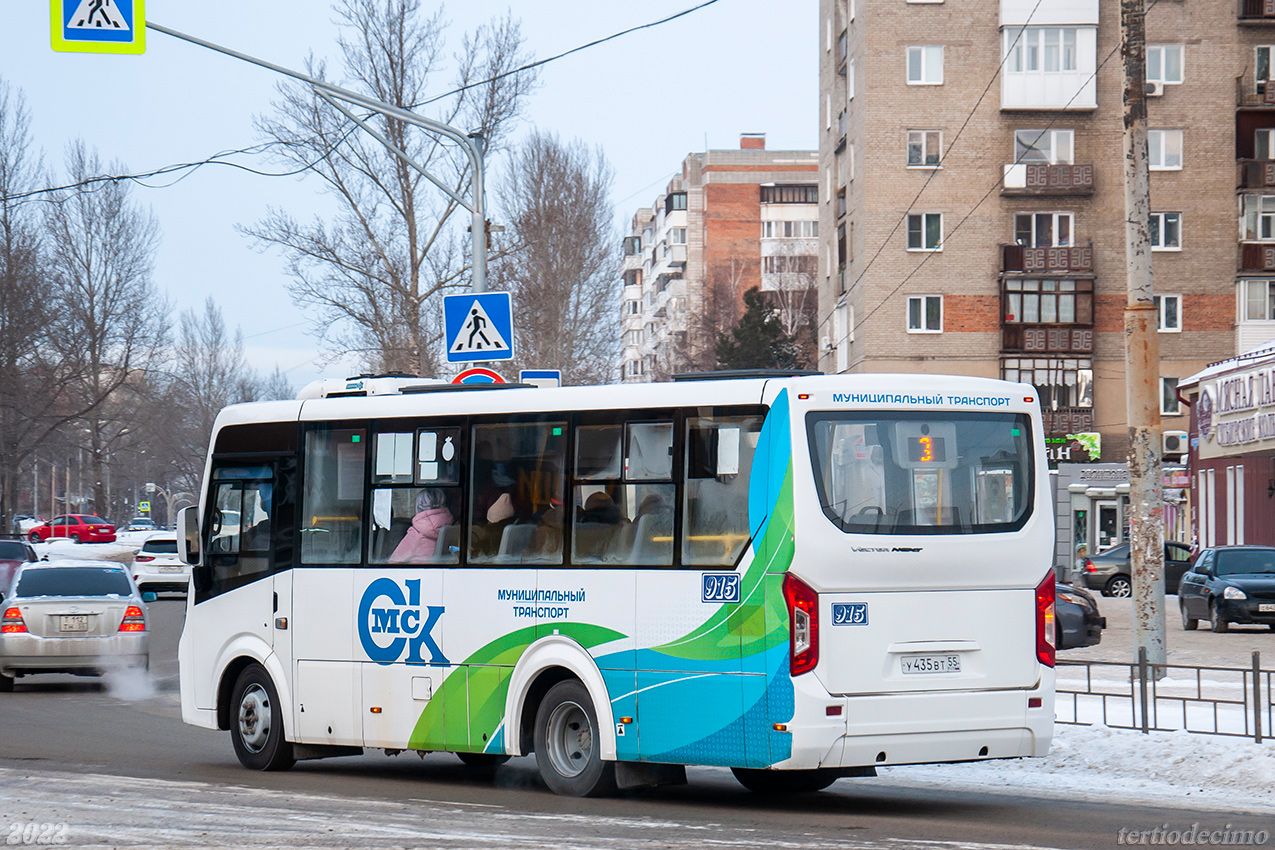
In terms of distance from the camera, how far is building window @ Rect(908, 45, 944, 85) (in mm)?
63000

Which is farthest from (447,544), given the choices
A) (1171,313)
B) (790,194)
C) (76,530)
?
(790,194)

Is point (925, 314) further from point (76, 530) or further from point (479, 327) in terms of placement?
point (479, 327)

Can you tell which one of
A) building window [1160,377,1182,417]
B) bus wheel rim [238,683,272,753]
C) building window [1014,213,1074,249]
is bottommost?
bus wheel rim [238,683,272,753]

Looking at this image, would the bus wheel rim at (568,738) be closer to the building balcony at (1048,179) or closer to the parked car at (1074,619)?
the parked car at (1074,619)

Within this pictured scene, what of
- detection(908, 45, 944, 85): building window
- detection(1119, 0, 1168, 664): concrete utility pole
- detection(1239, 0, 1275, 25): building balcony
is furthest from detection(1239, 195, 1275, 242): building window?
detection(1119, 0, 1168, 664): concrete utility pole

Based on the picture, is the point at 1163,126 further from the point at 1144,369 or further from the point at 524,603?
the point at 524,603

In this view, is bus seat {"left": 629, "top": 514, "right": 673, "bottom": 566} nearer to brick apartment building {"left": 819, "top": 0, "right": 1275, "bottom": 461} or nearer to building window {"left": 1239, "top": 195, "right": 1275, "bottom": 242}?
brick apartment building {"left": 819, "top": 0, "right": 1275, "bottom": 461}

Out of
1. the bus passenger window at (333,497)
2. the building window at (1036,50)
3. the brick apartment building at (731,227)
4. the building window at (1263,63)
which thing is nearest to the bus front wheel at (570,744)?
the bus passenger window at (333,497)

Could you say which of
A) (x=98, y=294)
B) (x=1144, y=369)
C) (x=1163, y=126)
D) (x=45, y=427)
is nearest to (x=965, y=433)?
(x=1144, y=369)

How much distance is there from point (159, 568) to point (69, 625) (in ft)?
81.3

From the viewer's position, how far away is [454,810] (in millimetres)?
10273

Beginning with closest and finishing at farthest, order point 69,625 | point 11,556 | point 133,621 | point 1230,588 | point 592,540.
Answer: point 592,540
point 69,625
point 133,621
point 1230,588
point 11,556

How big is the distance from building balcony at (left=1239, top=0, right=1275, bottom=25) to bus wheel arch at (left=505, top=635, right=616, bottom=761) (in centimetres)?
5880

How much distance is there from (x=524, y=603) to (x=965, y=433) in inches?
117
